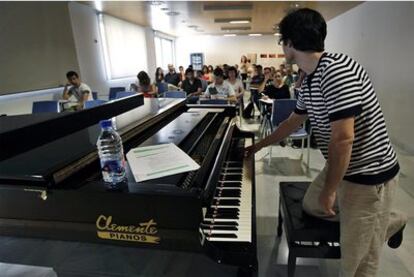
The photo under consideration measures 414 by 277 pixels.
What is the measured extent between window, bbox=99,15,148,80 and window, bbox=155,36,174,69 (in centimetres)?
177

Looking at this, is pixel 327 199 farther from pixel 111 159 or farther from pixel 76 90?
pixel 76 90

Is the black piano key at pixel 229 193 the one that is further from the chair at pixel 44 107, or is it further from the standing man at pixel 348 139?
the chair at pixel 44 107

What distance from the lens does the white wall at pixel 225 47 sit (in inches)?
516

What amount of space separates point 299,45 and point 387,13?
4470mm

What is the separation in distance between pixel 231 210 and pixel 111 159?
1.69ft

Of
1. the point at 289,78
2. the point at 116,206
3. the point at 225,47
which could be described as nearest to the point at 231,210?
the point at 116,206

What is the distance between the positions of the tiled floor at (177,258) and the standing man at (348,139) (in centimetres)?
59

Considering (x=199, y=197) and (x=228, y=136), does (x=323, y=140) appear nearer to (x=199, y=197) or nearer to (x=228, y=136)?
(x=228, y=136)

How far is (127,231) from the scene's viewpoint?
0.82 m

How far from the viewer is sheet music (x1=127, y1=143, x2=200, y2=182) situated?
0.94m

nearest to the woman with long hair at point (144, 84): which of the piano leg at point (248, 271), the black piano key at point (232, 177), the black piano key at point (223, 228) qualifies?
the black piano key at point (232, 177)

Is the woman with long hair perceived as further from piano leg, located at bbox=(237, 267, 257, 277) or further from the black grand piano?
piano leg, located at bbox=(237, 267, 257, 277)

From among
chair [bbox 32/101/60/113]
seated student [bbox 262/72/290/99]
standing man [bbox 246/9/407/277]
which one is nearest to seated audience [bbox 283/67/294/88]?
seated student [bbox 262/72/290/99]

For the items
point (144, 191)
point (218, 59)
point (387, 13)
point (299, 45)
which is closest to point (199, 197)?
point (144, 191)
